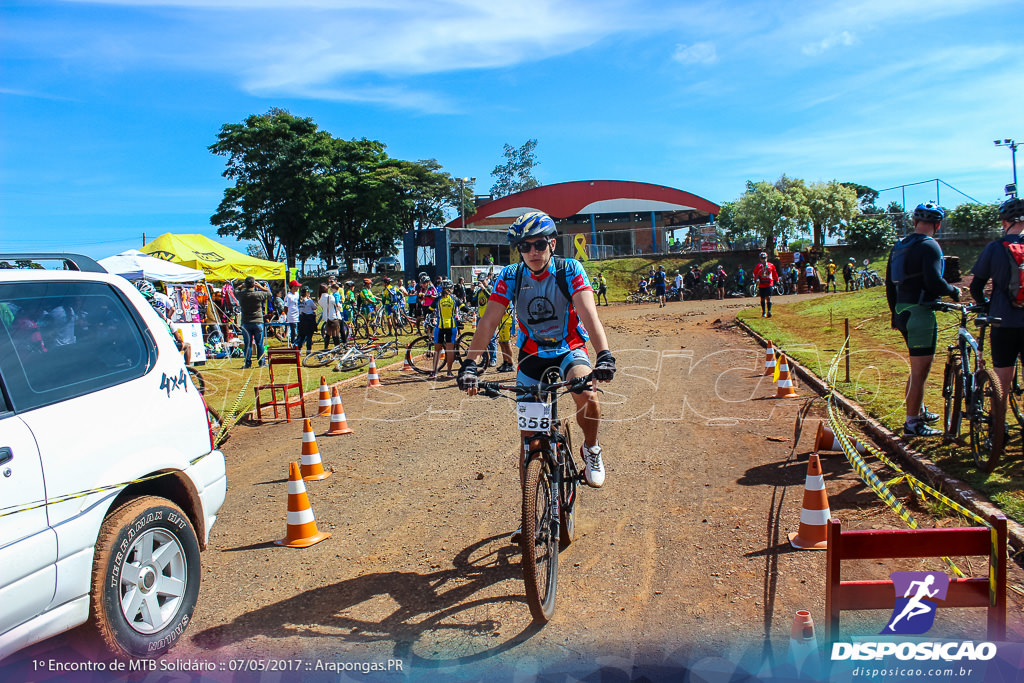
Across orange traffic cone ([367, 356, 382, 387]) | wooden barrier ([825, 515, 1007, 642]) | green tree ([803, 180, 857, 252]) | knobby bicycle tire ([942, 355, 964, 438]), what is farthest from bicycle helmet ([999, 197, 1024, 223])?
green tree ([803, 180, 857, 252])

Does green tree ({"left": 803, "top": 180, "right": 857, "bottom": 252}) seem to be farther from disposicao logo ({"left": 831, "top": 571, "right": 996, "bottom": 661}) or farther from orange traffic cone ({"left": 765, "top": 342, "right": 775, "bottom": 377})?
disposicao logo ({"left": 831, "top": 571, "right": 996, "bottom": 661})

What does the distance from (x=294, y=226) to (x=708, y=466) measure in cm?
5377

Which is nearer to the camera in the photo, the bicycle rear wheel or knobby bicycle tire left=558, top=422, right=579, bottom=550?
knobby bicycle tire left=558, top=422, right=579, bottom=550

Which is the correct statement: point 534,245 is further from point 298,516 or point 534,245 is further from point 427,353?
point 427,353

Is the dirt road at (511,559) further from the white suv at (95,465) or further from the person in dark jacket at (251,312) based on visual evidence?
the person in dark jacket at (251,312)

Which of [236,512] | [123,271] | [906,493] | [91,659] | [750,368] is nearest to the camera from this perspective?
[91,659]

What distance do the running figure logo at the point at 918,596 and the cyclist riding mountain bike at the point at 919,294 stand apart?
4000mm

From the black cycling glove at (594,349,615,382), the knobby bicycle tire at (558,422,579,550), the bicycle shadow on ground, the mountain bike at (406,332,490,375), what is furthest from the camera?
the mountain bike at (406,332,490,375)

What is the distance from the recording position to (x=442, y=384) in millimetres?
12758

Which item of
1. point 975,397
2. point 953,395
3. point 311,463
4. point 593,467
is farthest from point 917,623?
point 311,463

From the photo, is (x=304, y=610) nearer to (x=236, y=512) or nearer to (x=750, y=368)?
(x=236, y=512)

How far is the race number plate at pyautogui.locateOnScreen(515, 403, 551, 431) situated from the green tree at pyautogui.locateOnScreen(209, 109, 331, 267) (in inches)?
2128

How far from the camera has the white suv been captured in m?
2.75

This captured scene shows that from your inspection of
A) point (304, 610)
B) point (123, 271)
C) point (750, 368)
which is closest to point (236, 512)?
point (304, 610)
